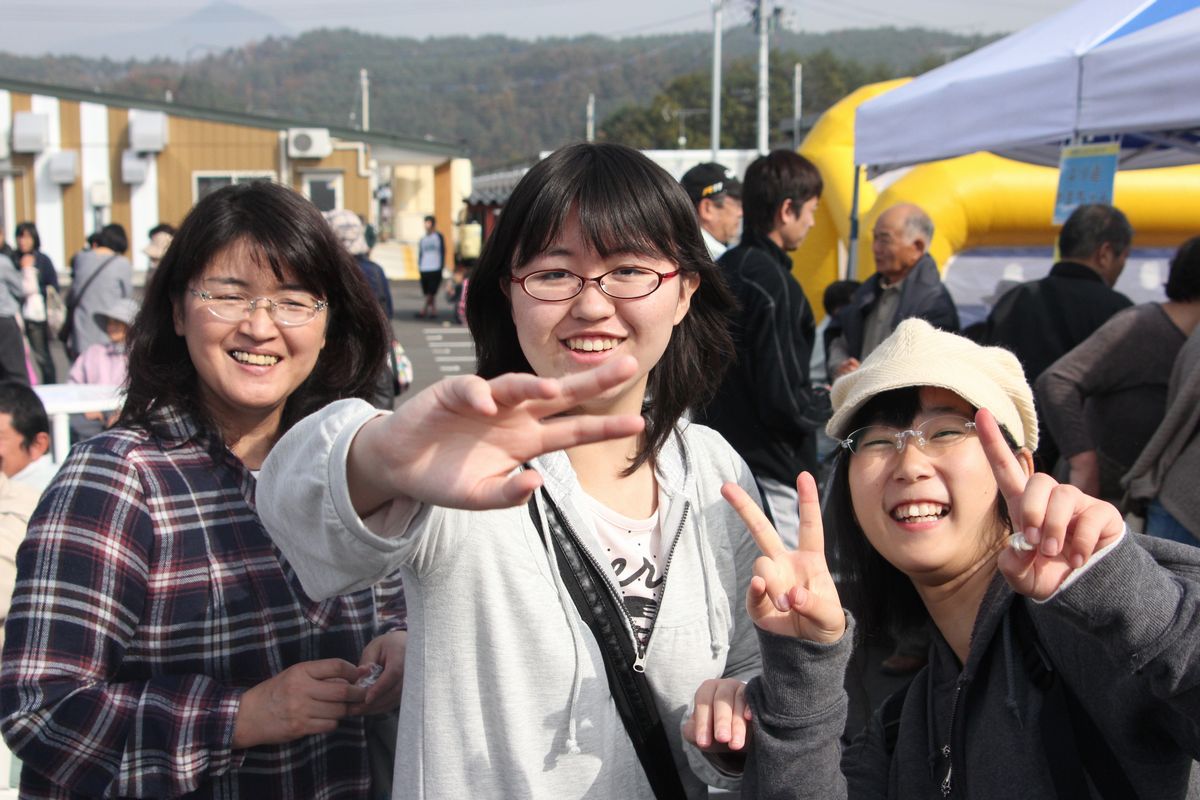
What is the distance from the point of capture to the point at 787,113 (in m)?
89.1

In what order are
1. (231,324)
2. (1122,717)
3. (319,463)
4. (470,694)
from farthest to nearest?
(231,324)
(470,694)
(1122,717)
(319,463)

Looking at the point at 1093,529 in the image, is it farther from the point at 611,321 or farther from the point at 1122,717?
the point at 611,321

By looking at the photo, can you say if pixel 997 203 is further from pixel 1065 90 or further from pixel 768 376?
pixel 768 376

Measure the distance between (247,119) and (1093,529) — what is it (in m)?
26.4

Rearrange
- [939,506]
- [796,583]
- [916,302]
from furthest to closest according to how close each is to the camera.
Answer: [916,302]
[939,506]
[796,583]

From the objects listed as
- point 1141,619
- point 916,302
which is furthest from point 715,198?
point 1141,619

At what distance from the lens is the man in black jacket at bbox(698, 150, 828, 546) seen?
12.3ft

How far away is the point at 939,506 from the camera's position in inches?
62.1

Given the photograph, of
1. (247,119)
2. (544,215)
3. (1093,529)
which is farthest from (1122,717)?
(247,119)

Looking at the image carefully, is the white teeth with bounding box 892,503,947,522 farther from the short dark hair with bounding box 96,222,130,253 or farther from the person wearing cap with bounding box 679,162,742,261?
the short dark hair with bounding box 96,222,130,253

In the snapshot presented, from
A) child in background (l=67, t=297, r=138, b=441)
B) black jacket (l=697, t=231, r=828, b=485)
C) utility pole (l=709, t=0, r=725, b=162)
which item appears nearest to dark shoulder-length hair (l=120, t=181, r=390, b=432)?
black jacket (l=697, t=231, r=828, b=485)

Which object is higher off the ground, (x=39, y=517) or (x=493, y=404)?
(x=493, y=404)

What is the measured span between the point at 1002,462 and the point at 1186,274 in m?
2.92

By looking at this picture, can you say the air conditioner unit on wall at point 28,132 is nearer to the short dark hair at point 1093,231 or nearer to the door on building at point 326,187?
the door on building at point 326,187
